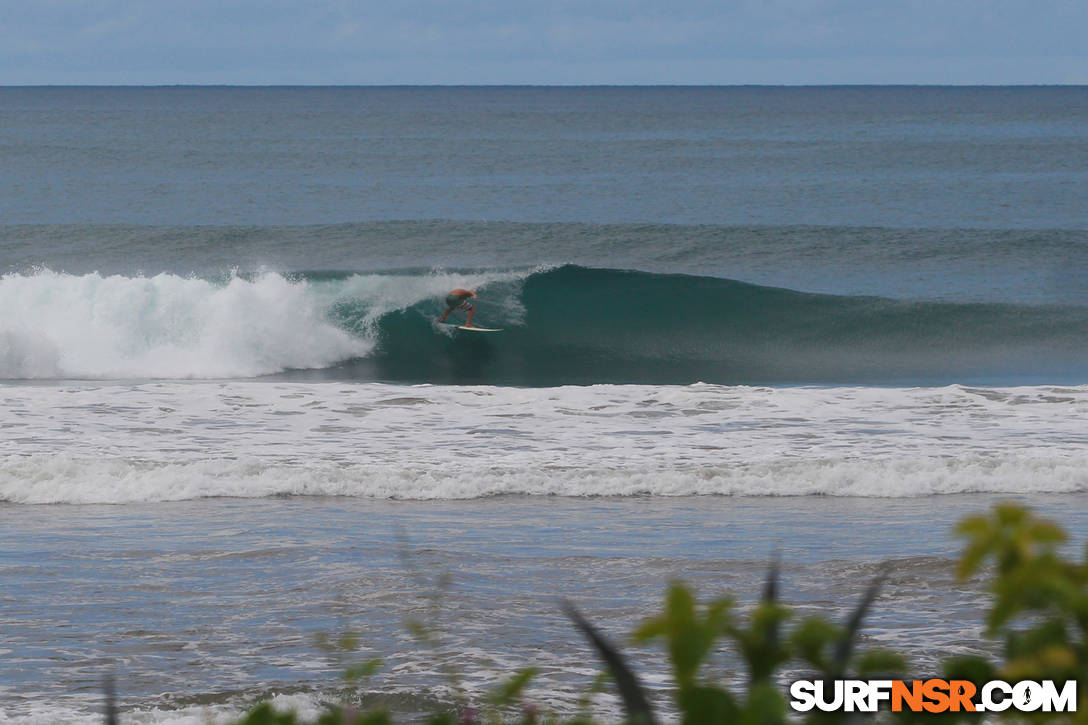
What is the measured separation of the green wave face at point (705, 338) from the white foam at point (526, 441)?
4.17 meters

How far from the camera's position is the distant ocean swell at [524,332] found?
826 inches

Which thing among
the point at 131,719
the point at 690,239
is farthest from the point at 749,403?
the point at 690,239

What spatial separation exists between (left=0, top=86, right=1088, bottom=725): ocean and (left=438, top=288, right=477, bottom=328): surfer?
0.25 metres

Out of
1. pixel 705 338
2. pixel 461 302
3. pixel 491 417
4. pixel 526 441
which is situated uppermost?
pixel 461 302

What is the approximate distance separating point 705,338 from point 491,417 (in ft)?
33.8

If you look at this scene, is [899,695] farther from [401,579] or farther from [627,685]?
[401,579]

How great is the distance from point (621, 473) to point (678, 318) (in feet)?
47.1

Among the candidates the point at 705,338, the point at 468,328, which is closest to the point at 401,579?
the point at 468,328

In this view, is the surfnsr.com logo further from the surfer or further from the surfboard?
the surfer

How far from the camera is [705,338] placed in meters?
24.6

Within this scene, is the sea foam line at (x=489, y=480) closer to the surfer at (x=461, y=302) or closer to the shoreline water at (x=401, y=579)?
the shoreline water at (x=401, y=579)

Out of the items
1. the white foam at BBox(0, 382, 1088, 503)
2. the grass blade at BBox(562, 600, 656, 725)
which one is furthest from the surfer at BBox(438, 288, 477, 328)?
the grass blade at BBox(562, 600, 656, 725)

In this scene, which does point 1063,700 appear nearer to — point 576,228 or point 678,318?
point 678,318

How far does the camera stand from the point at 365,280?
27.1 meters
